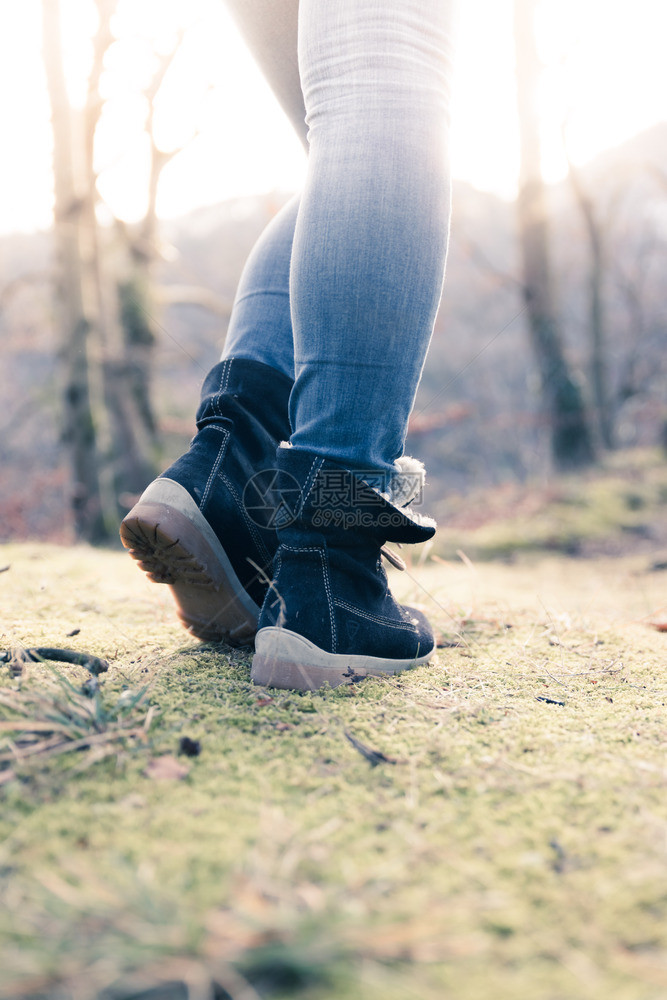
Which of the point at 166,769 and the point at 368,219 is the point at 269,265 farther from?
the point at 166,769

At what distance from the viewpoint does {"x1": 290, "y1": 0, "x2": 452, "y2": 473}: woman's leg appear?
908 millimetres

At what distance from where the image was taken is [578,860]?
1.79 feet

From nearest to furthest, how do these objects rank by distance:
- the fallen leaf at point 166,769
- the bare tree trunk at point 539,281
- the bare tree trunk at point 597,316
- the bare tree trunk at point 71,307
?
the fallen leaf at point 166,769, the bare tree trunk at point 71,307, the bare tree trunk at point 539,281, the bare tree trunk at point 597,316

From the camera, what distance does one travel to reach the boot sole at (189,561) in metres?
1.04

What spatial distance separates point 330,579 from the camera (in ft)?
3.34

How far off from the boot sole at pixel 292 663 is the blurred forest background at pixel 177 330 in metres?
2.54

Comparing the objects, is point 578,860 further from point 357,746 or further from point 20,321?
point 20,321

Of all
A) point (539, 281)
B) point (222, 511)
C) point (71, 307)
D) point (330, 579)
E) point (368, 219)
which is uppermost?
point (539, 281)

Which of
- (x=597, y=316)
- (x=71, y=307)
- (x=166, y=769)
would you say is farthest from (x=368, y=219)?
(x=597, y=316)

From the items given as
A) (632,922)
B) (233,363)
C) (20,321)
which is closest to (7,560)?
(233,363)

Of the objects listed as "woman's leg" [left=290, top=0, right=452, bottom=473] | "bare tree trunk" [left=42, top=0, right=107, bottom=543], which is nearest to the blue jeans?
"woman's leg" [left=290, top=0, right=452, bottom=473]

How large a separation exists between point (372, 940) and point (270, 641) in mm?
543

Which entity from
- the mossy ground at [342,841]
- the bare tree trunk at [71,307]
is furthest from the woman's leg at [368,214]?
the bare tree trunk at [71,307]

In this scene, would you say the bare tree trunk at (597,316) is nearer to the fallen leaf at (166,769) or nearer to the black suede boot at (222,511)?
the black suede boot at (222,511)
